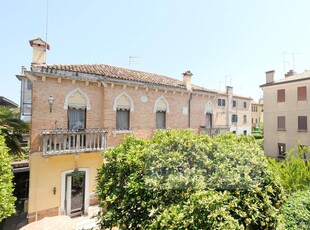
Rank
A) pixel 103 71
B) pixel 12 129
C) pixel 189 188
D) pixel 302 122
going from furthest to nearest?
1. pixel 302 122
2. pixel 103 71
3. pixel 12 129
4. pixel 189 188

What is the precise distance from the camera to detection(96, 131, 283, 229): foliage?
3824 mm

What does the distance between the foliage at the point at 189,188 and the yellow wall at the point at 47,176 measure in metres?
6.64

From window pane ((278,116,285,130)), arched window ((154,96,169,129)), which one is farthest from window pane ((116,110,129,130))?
window pane ((278,116,285,130))

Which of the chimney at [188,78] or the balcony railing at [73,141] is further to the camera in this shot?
the chimney at [188,78]

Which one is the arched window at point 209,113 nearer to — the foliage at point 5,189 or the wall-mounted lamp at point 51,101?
the wall-mounted lamp at point 51,101

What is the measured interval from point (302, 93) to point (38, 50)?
88.8ft

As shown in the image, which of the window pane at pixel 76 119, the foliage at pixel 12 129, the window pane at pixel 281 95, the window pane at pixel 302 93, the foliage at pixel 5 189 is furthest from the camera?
the window pane at pixel 281 95

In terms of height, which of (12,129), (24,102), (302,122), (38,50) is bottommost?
(12,129)

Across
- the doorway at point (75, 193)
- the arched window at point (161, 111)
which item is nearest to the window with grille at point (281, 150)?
the arched window at point (161, 111)

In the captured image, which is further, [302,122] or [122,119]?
[302,122]

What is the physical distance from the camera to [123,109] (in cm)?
1302

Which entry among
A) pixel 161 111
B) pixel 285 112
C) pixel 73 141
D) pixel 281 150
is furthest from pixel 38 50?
pixel 281 150

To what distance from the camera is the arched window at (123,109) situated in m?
12.7

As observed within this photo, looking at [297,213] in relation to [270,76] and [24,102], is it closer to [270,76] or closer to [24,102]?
[270,76]
